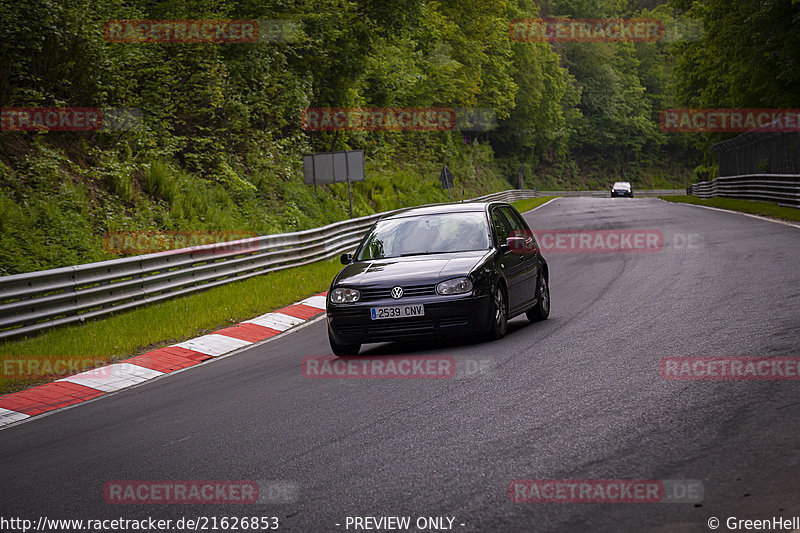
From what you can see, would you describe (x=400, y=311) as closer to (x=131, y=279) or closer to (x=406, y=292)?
(x=406, y=292)

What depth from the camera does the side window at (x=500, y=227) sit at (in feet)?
34.9

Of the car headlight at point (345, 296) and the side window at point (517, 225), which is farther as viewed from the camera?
the side window at point (517, 225)

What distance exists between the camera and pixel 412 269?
9516 mm

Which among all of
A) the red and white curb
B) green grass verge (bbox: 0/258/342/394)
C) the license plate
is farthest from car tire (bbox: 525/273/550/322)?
green grass verge (bbox: 0/258/342/394)

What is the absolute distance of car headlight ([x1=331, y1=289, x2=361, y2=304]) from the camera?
30.7ft

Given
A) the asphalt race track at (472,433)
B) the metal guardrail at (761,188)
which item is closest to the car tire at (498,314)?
the asphalt race track at (472,433)

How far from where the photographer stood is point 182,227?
20531 millimetres

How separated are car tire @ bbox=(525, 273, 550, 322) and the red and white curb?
12.6ft

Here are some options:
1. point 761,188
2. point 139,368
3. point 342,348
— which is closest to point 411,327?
point 342,348

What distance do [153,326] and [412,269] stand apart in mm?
5050

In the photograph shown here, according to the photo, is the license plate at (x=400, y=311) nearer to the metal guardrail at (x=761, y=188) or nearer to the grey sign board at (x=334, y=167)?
the grey sign board at (x=334, y=167)

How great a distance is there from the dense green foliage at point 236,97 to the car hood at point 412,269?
24.7 ft

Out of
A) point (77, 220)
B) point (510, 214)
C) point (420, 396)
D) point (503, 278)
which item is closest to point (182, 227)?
point (77, 220)

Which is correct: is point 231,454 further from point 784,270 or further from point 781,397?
point 784,270
